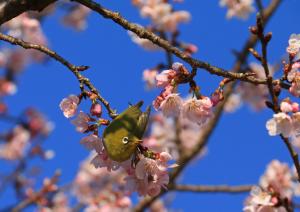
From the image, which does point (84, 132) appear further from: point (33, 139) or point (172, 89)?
point (33, 139)

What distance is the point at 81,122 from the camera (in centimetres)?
209

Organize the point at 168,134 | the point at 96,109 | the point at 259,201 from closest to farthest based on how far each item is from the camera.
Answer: the point at 96,109 < the point at 259,201 < the point at 168,134

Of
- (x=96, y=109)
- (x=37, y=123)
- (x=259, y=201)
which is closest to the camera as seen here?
(x=96, y=109)

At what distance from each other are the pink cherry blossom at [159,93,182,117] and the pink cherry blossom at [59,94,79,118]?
0.34 metres

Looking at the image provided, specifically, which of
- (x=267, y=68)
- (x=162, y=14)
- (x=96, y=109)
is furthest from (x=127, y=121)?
(x=162, y=14)

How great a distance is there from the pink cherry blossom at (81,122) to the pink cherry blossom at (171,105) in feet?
0.95

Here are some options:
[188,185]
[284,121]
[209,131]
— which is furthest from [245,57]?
[284,121]

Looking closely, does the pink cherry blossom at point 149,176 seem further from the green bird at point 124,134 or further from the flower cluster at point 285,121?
the flower cluster at point 285,121

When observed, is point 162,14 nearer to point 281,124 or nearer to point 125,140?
point 281,124

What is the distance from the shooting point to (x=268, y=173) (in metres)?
6.56

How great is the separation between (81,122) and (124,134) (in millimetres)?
383

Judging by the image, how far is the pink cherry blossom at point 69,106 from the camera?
6.84 ft

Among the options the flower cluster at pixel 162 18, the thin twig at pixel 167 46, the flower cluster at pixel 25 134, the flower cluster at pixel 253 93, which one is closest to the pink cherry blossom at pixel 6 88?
the flower cluster at pixel 25 134

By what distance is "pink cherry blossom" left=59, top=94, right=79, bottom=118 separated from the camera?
209cm
